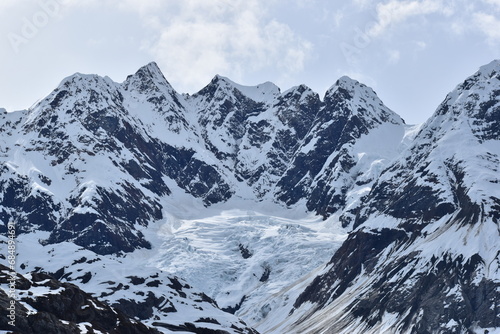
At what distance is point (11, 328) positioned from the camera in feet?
573

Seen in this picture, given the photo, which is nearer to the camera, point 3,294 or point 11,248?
point 11,248

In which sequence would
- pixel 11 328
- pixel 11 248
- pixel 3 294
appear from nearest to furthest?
pixel 11 248 → pixel 11 328 → pixel 3 294

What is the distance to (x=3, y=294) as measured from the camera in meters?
186

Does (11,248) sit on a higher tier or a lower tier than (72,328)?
higher

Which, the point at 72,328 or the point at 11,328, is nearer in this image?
the point at 11,328

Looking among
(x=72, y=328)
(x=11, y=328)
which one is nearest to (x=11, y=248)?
(x=11, y=328)

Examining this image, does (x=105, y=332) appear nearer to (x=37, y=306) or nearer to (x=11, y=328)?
(x=37, y=306)

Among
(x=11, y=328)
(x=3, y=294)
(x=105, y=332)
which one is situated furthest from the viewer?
(x=105, y=332)

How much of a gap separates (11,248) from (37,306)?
58690mm

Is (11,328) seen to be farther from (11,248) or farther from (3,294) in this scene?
(11,248)

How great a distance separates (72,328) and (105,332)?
12.0 meters

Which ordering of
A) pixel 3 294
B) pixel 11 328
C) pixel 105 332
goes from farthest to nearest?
pixel 105 332
pixel 3 294
pixel 11 328

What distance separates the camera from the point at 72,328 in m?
188

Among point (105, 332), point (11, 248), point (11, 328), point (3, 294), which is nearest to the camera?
point (11, 248)
